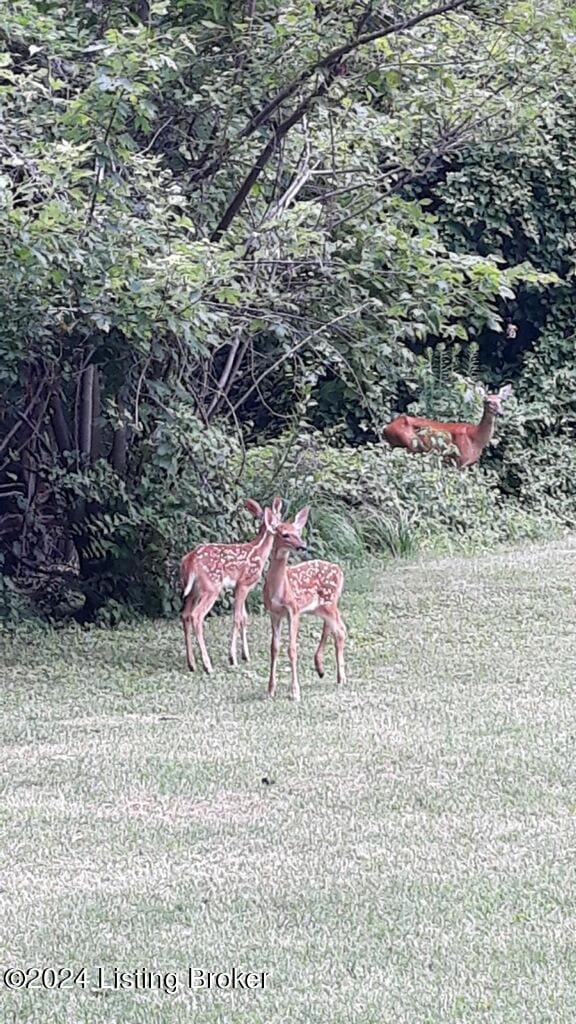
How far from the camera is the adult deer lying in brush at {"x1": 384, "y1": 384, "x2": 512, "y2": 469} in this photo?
1584 centimetres

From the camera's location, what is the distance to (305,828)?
6.23 metres

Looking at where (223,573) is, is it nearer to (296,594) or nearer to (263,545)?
(263,545)

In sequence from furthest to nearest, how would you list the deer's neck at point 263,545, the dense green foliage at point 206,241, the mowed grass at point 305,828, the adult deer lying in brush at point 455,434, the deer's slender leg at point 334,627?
the adult deer lying in brush at point 455,434 → the deer's neck at point 263,545 → the dense green foliage at point 206,241 → the deer's slender leg at point 334,627 → the mowed grass at point 305,828

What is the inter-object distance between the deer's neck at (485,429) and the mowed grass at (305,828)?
18.0 feet

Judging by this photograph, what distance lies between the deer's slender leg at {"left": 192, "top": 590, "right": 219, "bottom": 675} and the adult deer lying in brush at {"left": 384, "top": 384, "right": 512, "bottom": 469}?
6.15 meters

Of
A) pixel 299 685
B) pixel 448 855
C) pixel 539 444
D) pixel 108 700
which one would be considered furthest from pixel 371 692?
pixel 539 444

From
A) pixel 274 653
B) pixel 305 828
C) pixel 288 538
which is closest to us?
pixel 305 828

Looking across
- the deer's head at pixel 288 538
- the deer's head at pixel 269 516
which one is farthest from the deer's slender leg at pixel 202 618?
the deer's head at pixel 288 538

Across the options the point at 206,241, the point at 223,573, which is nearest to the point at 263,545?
the point at 223,573

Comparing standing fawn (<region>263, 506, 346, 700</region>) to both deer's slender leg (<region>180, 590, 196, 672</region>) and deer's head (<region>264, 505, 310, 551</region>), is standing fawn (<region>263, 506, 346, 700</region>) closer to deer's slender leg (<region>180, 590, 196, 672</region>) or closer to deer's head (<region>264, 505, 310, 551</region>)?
deer's head (<region>264, 505, 310, 551</region>)

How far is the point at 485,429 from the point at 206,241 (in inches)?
266

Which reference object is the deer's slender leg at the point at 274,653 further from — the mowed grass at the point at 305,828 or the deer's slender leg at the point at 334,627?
the deer's slender leg at the point at 334,627

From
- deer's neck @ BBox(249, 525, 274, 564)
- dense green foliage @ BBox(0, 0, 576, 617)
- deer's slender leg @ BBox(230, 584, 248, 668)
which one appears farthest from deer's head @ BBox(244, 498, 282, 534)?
dense green foliage @ BBox(0, 0, 576, 617)

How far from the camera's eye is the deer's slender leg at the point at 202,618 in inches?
380
